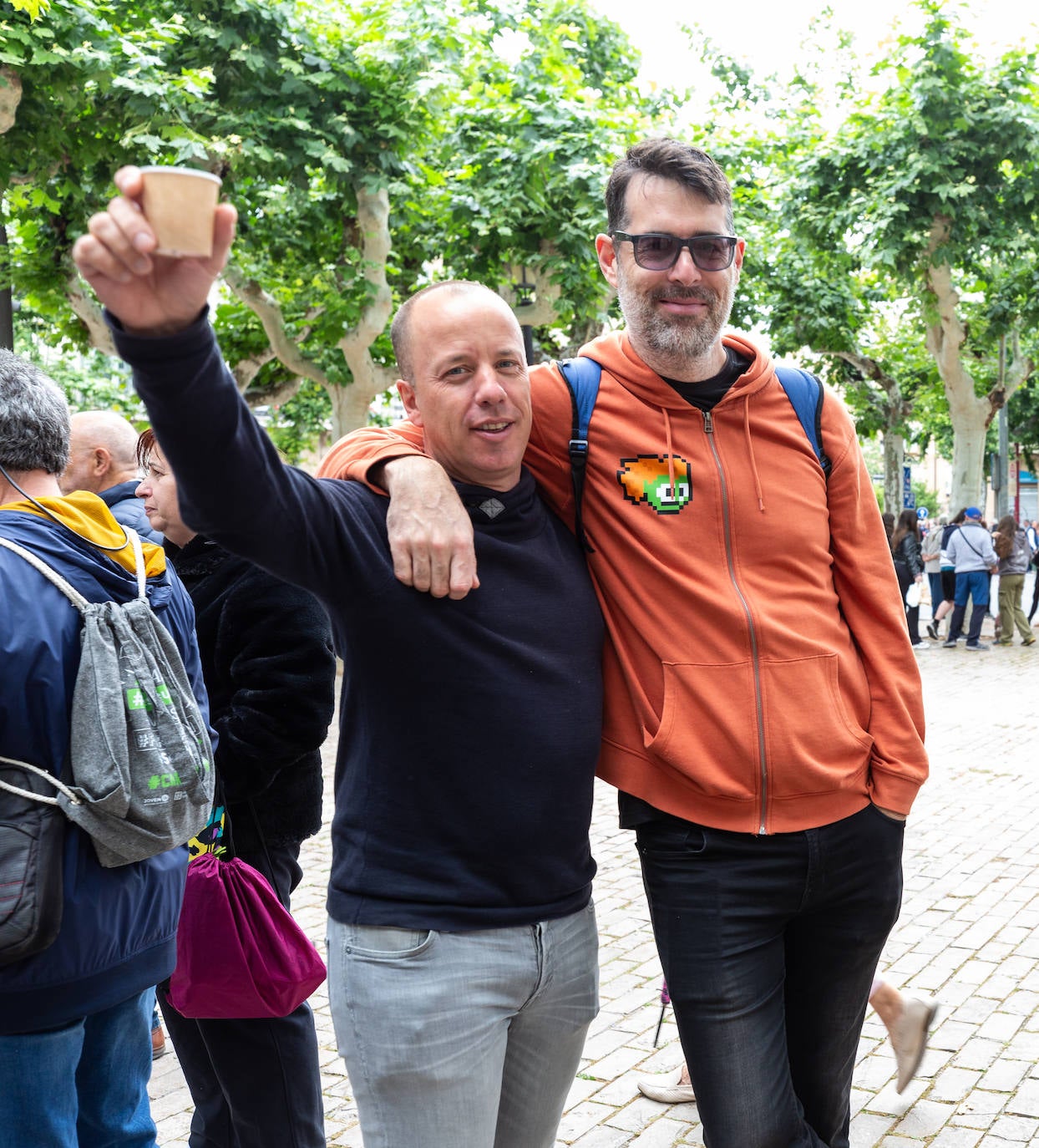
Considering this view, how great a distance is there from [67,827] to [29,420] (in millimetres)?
834

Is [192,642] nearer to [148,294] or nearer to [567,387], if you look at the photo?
[567,387]

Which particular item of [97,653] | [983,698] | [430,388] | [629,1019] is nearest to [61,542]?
[97,653]

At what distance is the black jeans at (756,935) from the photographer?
2.43m

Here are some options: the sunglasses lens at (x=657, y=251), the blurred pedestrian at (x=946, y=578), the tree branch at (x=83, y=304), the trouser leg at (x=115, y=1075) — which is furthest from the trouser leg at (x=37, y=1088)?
the blurred pedestrian at (x=946, y=578)

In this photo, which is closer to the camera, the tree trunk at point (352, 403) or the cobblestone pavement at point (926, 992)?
the cobblestone pavement at point (926, 992)

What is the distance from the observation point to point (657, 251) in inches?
99.4

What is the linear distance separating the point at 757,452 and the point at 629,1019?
2.94m

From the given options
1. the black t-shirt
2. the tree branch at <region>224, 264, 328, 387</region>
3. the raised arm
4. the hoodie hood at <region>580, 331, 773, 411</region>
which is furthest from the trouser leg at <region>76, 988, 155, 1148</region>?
the tree branch at <region>224, 264, 328, 387</region>

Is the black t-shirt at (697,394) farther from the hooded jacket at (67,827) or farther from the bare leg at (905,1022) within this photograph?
the bare leg at (905,1022)

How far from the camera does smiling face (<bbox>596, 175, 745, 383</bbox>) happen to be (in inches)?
99.0

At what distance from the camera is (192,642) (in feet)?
9.63

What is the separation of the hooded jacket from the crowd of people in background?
1411 cm

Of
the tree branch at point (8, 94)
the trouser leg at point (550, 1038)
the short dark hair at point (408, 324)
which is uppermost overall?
the tree branch at point (8, 94)

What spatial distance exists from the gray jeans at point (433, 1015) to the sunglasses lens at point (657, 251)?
1232mm
